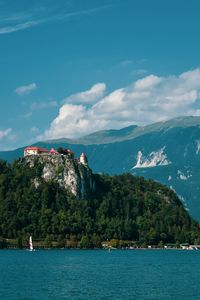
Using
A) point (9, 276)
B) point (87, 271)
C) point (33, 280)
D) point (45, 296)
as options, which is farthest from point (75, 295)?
point (87, 271)

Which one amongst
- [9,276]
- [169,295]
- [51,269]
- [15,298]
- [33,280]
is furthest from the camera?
[51,269]

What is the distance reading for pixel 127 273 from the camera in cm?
14288

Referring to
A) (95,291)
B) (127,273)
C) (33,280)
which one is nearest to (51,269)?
(127,273)

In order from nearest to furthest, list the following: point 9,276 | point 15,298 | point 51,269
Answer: point 15,298 → point 9,276 → point 51,269

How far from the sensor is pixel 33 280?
124250 millimetres

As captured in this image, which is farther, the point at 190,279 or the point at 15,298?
the point at 190,279

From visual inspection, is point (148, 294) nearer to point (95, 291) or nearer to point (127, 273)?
point (95, 291)

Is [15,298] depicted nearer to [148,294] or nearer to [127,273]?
[148,294]

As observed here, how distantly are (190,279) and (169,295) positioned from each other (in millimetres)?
30856

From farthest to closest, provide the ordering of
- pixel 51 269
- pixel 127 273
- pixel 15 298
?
pixel 51 269 → pixel 127 273 → pixel 15 298

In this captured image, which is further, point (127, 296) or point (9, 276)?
point (9, 276)

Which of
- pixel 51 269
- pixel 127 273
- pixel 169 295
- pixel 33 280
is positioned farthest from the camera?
pixel 51 269

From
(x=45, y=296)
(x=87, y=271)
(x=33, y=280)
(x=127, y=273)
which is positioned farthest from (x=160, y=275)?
(x=45, y=296)

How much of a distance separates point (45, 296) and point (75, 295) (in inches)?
185
